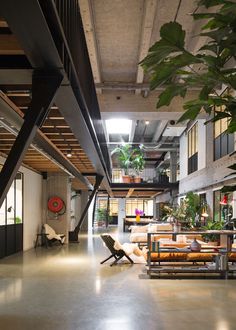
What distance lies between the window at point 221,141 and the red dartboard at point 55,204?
5.97m

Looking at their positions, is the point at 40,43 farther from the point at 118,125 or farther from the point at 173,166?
the point at 173,166

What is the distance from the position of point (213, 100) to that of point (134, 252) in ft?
31.8

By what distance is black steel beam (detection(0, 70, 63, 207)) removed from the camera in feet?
11.4

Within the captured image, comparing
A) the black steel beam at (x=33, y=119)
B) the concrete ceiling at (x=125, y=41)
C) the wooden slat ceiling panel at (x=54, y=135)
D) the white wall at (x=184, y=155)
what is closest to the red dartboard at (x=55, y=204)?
the wooden slat ceiling panel at (x=54, y=135)

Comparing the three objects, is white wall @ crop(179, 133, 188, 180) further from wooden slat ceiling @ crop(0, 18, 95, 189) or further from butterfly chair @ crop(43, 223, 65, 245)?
butterfly chair @ crop(43, 223, 65, 245)

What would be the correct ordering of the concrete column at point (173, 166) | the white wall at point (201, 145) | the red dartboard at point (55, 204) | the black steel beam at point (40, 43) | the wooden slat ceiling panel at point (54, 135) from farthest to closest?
the concrete column at point (173, 166) → the red dartboard at point (55, 204) → the white wall at point (201, 145) → the wooden slat ceiling panel at point (54, 135) → the black steel beam at point (40, 43)

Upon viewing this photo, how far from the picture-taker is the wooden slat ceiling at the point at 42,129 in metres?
3.60

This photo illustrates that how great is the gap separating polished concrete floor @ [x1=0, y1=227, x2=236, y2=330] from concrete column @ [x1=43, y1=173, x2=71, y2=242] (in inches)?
265

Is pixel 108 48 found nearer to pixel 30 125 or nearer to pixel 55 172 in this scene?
pixel 30 125

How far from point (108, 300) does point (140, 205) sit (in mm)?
33585

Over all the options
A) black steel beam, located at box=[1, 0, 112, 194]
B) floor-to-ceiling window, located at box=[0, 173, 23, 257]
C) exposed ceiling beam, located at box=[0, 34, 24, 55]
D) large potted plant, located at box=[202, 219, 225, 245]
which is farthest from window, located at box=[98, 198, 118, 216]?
exposed ceiling beam, located at box=[0, 34, 24, 55]

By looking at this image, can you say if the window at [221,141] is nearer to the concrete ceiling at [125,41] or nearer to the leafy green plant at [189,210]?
the concrete ceiling at [125,41]

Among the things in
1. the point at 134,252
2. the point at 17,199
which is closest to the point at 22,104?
the point at 134,252

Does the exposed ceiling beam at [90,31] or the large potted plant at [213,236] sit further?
the large potted plant at [213,236]
